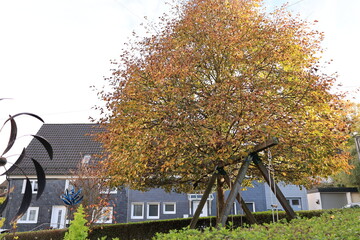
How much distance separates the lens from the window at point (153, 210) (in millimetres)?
24344

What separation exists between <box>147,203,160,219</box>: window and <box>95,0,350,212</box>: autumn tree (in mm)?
13533

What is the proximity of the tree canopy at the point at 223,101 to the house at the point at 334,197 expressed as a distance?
67.3ft

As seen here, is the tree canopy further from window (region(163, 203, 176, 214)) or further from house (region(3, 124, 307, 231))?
window (region(163, 203, 176, 214))

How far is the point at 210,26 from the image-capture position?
1069 cm

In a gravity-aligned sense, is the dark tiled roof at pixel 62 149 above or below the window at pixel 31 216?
above

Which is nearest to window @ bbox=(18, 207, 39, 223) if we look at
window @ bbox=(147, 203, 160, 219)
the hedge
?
the hedge

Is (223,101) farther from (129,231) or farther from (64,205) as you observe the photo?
(64,205)

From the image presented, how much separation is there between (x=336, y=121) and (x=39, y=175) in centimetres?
932

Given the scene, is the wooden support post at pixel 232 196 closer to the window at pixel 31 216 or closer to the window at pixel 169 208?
the window at pixel 169 208

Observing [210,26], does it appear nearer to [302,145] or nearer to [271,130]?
[271,130]

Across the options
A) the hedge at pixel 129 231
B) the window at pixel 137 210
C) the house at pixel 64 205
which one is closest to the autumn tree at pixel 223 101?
the hedge at pixel 129 231

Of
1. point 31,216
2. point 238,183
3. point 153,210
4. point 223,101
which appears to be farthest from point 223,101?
point 31,216

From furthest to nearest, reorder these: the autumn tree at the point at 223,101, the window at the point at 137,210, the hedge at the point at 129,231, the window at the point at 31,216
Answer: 1. the window at the point at 137,210
2. the window at the point at 31,216
3. the hedge at the point at 129,231
4. the autumn tree at the point at 223,101

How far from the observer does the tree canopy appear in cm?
962
